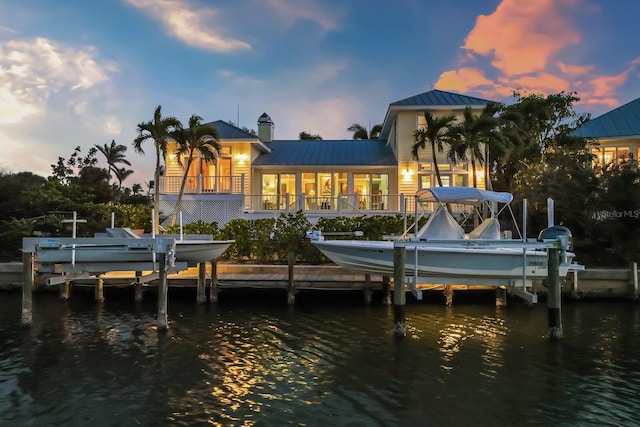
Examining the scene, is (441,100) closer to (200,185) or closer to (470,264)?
(200,185)

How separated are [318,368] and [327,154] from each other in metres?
19.0

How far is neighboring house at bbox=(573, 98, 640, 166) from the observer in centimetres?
2481

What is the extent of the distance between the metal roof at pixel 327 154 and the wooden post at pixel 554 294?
14.5 m

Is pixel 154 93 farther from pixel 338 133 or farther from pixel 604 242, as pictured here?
pixel 338 133

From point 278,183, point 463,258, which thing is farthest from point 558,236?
point 278,183

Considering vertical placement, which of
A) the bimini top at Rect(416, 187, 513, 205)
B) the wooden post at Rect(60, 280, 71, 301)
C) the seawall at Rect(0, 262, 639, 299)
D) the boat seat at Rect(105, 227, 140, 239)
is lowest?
the wooden post at Rect(60, 280, 71, 301)

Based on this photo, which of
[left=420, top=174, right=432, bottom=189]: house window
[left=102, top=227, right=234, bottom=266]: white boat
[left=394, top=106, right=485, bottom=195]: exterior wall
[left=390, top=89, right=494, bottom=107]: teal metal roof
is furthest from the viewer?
[left=420, top=174, right=432, bottom=189]: house window

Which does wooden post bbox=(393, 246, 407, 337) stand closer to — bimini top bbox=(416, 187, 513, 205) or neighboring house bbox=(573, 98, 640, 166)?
bimini top bbox=(416, 187, 513, 205)

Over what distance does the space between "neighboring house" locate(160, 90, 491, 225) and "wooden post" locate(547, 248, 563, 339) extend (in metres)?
10.1

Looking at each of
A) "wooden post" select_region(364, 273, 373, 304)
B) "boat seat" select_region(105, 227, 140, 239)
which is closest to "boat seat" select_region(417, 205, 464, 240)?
"wooden post" select_region(364, 273, 373, 304)

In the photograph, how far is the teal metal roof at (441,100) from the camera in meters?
23.0

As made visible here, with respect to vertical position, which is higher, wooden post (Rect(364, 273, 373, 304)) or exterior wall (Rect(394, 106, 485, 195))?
exterior wall (Rect(394, 106, 485, 195))

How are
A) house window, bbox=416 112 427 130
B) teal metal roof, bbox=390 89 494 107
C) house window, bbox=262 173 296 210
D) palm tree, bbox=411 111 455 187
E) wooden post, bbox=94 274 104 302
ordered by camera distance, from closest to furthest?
wooden post, bbox=94 274 104 302
palm tree, bbox=411 111 455 187
teal metal roof, bbox=390 89 494 107
house window, bbox=416 112 427 130
house window, bbox=262 173 296 210

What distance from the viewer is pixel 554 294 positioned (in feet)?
32.2
